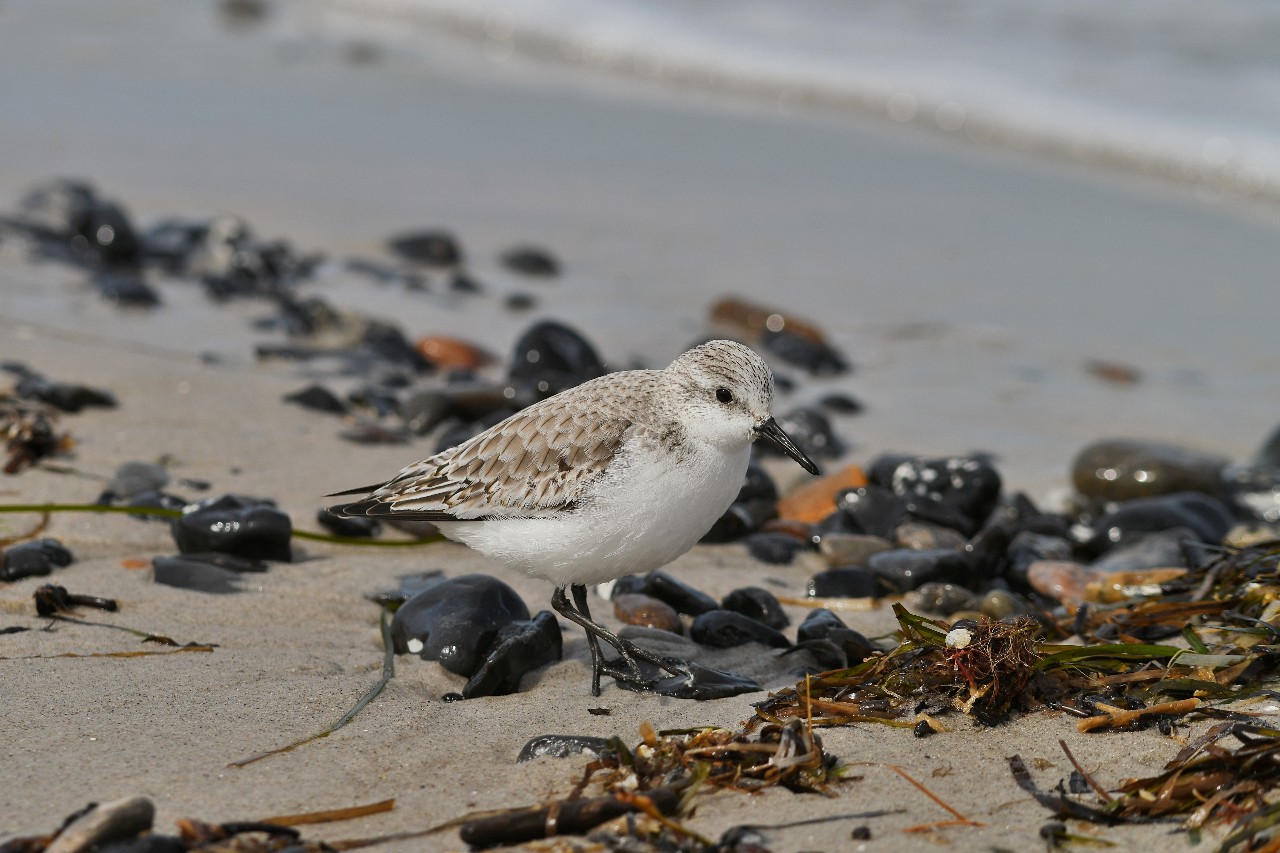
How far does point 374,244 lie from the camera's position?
11641 mm

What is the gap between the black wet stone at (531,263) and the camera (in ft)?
36.9

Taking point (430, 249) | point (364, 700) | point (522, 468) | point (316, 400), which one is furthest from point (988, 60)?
point (364, 700)

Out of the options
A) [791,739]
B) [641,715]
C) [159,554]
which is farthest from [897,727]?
[159,554]

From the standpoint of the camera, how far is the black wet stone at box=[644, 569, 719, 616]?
227 inches

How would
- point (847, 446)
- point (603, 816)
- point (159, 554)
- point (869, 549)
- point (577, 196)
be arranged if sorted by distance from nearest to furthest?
point (603, 816)
point (159, 554)
point (869, 549)
point (847, 446)
point (577, 196)

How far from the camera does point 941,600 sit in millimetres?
6105

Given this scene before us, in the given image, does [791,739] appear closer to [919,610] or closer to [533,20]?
[919,610]

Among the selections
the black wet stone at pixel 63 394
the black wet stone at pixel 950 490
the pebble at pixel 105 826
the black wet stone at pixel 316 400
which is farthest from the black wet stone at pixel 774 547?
the pebble at pixel 105 826

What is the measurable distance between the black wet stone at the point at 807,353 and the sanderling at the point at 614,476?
4655mm

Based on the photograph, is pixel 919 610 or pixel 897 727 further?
pixel 919 610

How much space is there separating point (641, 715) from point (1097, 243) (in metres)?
8.91

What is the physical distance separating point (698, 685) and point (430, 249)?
23.3 feet

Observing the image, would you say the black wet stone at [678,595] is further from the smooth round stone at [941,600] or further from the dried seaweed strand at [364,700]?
the dried seaweed strand at [364,700]

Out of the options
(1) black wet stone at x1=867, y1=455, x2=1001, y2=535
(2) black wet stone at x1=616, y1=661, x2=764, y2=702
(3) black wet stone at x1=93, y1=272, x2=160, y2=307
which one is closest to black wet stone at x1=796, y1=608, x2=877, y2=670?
(2) black wet stone at x1=616, y1=661, x2=764, y2=702
